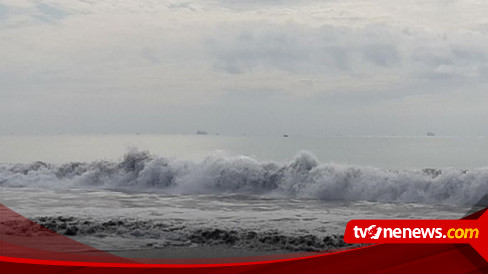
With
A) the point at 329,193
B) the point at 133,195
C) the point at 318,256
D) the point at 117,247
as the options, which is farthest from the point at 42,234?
the point at 329,193

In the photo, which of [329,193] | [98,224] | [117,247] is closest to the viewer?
[117,247]

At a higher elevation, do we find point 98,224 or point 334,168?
point 334,168

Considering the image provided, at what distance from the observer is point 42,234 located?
6270mm

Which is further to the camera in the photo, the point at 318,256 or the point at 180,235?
the point at 180,235

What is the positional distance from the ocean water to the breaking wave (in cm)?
3

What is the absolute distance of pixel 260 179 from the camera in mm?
14336

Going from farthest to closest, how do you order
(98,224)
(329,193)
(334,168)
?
1. (334,168)
2. (329,193)
3. (98,224)

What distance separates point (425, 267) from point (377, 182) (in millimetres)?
11025

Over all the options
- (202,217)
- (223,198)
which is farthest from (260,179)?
(202,217)

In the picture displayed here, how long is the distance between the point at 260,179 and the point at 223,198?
233cm

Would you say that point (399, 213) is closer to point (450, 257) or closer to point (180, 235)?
point (180, 235)

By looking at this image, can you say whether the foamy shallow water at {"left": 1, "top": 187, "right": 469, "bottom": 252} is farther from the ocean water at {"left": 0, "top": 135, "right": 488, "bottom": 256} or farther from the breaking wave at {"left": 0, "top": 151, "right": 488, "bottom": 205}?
the breaking wave at {"left": 0, "top": 151, "right": 488, "bottom": 205}

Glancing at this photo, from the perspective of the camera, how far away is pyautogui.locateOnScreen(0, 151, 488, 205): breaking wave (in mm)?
12578

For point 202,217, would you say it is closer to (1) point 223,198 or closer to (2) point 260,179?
(1) point 223,198
